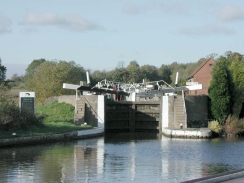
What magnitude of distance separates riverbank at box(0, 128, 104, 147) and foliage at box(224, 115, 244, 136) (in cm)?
969

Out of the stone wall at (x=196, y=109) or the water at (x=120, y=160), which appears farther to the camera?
the stone wall at (x=196, y=109)

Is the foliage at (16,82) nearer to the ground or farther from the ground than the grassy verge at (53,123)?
farther from the ground

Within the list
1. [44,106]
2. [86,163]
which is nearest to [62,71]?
[44,106]

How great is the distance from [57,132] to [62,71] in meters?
21.9

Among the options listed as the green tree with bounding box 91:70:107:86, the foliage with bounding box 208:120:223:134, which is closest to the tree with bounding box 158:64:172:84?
the green tree with bounding box 91:70:107:86

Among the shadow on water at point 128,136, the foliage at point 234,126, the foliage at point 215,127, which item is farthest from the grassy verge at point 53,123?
the foliage at point 234,126

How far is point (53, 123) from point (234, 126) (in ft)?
45.2

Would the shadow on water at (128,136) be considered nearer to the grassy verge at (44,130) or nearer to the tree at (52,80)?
the grassy verge at (44,130)

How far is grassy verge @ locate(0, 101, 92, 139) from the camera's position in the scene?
111 feet

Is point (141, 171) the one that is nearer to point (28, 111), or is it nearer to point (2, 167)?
point (2, 167)

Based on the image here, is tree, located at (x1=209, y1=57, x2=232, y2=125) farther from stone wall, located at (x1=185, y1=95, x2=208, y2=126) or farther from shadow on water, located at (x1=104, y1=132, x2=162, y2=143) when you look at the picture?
shadow on water, located at (x1=104, y1=132, x2=162, y2=143)

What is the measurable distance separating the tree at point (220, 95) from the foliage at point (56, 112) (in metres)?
11.7

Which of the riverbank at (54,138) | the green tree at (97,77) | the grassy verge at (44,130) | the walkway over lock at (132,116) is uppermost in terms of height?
the green tree at (97,77)

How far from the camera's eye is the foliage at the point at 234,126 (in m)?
41.4
